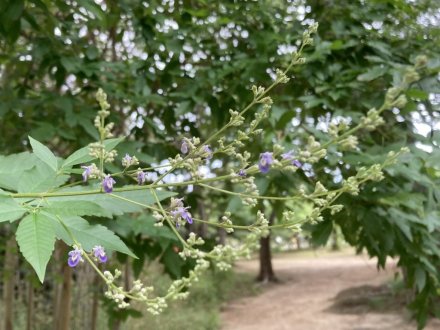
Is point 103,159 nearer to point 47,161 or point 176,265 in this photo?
point 47,161

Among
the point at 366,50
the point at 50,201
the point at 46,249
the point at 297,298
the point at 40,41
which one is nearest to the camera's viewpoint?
the point at 46,249

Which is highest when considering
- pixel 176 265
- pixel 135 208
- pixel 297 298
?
pixel 135 208

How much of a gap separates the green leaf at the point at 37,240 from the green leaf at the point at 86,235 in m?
0.11

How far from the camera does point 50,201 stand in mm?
1039

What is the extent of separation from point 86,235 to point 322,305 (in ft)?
35.5

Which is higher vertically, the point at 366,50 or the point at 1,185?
the point at 366,50

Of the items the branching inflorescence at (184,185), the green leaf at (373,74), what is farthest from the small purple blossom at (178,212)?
the green leaf at (373,74)

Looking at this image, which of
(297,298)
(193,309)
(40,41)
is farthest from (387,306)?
(40,41)

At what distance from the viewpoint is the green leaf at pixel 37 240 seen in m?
0.87

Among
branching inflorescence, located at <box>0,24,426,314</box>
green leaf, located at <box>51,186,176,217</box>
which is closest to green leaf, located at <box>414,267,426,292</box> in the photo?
branching inflorescence, located at <box>0,24,426,314</box>

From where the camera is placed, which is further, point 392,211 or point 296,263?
point 296,263

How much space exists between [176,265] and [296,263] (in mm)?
17874

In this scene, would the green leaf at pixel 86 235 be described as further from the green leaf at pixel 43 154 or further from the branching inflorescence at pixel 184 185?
the green leaf at pixel 43 154

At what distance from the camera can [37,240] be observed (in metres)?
0.90
